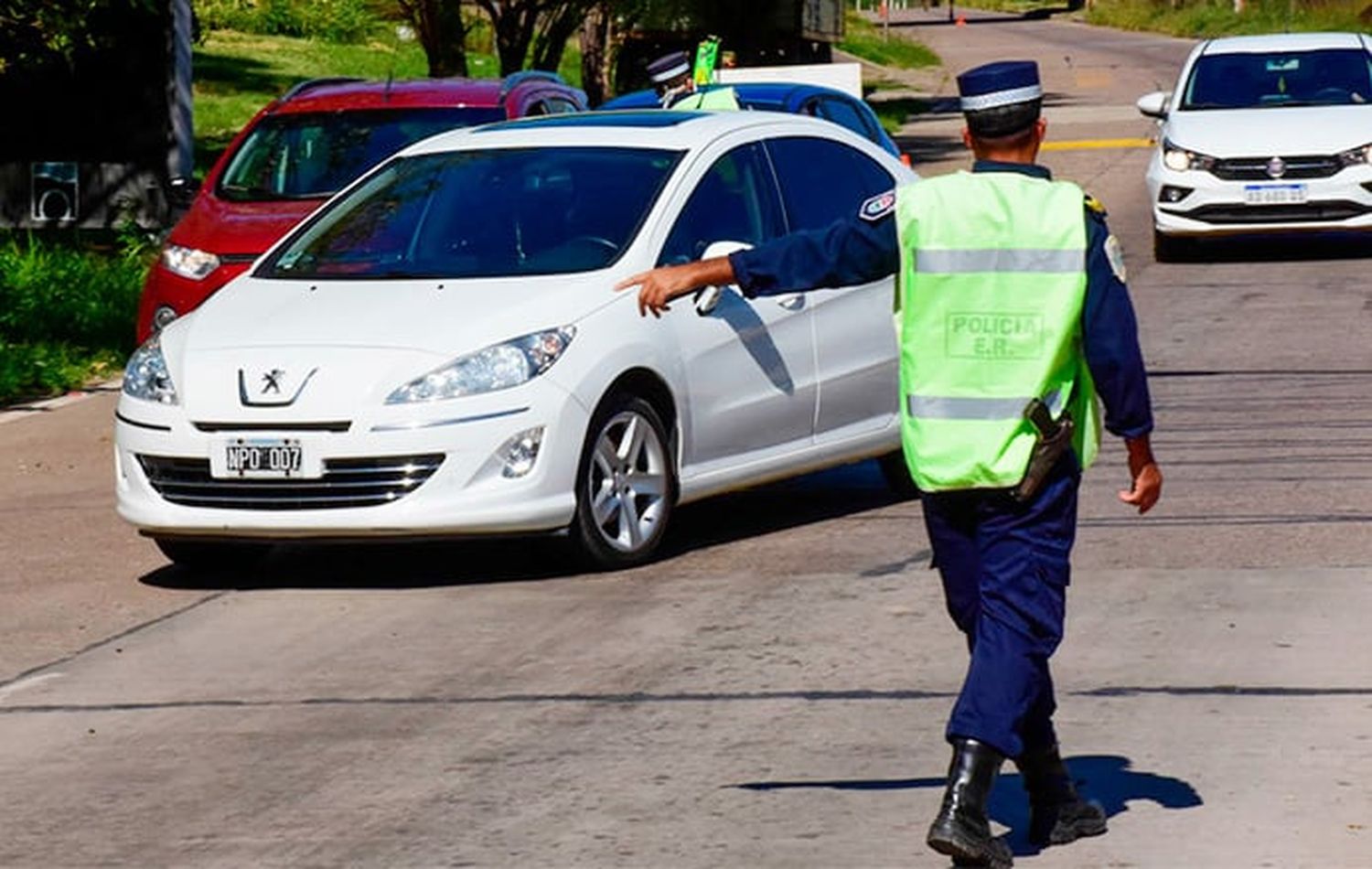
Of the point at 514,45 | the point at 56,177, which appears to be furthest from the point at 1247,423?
the point at 514,45

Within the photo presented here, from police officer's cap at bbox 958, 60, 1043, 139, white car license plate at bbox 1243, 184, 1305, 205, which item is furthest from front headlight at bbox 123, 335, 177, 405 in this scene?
white car license plate at bbox 1243, 184, 1305, 205

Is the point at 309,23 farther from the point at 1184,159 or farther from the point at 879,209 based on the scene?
the point at 879,209

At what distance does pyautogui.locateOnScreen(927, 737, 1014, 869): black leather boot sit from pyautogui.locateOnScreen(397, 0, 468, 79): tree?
78.0ft

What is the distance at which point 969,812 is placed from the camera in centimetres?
595

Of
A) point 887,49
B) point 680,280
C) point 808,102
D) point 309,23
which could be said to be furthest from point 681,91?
point 887,49

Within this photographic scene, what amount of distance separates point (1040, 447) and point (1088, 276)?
359 mm

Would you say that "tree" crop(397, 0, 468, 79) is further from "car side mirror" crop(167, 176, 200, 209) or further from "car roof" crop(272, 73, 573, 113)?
"car side mirror" crop(167, 176, 200, 209)

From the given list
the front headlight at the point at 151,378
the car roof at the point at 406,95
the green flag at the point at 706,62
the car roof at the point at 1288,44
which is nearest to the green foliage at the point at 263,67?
the green flag at the point at 706,62

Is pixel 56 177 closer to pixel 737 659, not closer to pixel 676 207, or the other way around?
pixel 676 207

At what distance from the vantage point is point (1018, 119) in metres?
6.10

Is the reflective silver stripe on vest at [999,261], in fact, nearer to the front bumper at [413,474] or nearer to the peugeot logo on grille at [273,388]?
the front bumper at [413,474]

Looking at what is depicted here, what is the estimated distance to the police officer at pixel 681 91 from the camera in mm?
15781

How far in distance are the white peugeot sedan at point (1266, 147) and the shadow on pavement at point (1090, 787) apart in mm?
13911

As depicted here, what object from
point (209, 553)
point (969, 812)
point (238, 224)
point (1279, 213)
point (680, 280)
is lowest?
point (1279, 213)
